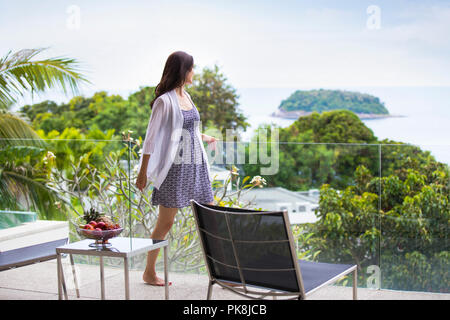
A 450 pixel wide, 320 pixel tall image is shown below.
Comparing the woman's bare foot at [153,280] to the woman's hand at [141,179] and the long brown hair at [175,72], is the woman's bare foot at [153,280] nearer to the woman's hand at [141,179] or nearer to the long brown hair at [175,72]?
the woman's hand at [141,179]

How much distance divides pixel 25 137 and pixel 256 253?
3.16 meters

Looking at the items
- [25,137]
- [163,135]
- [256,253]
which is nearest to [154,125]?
[163,135]

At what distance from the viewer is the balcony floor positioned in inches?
113

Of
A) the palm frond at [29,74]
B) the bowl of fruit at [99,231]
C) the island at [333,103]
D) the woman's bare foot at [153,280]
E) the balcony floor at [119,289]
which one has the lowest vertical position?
the balcony floor at [119,289]

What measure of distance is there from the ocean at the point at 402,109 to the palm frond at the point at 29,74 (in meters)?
16.6

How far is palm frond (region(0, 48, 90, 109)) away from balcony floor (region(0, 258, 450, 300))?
1457mm

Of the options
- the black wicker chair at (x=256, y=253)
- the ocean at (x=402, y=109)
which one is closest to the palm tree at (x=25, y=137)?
the black wicker chair at (x=256, y=253)

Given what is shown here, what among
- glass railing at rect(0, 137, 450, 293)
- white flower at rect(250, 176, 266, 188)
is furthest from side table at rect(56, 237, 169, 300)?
white flower at rect(250, 176, 266, 188)

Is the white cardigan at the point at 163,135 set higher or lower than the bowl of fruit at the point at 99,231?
higher

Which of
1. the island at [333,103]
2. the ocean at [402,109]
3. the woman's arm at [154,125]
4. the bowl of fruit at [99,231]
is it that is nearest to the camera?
the bowl of fruit at [99,231]

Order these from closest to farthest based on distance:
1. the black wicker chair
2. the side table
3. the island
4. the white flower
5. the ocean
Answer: the black wicker chair
the side table
the white flower
the island
the ocean

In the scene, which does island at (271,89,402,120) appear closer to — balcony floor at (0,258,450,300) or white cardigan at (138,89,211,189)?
balcony floor at (0,258,450,300)

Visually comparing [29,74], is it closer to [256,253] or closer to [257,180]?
[257,180]

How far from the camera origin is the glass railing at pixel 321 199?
3.36 m
